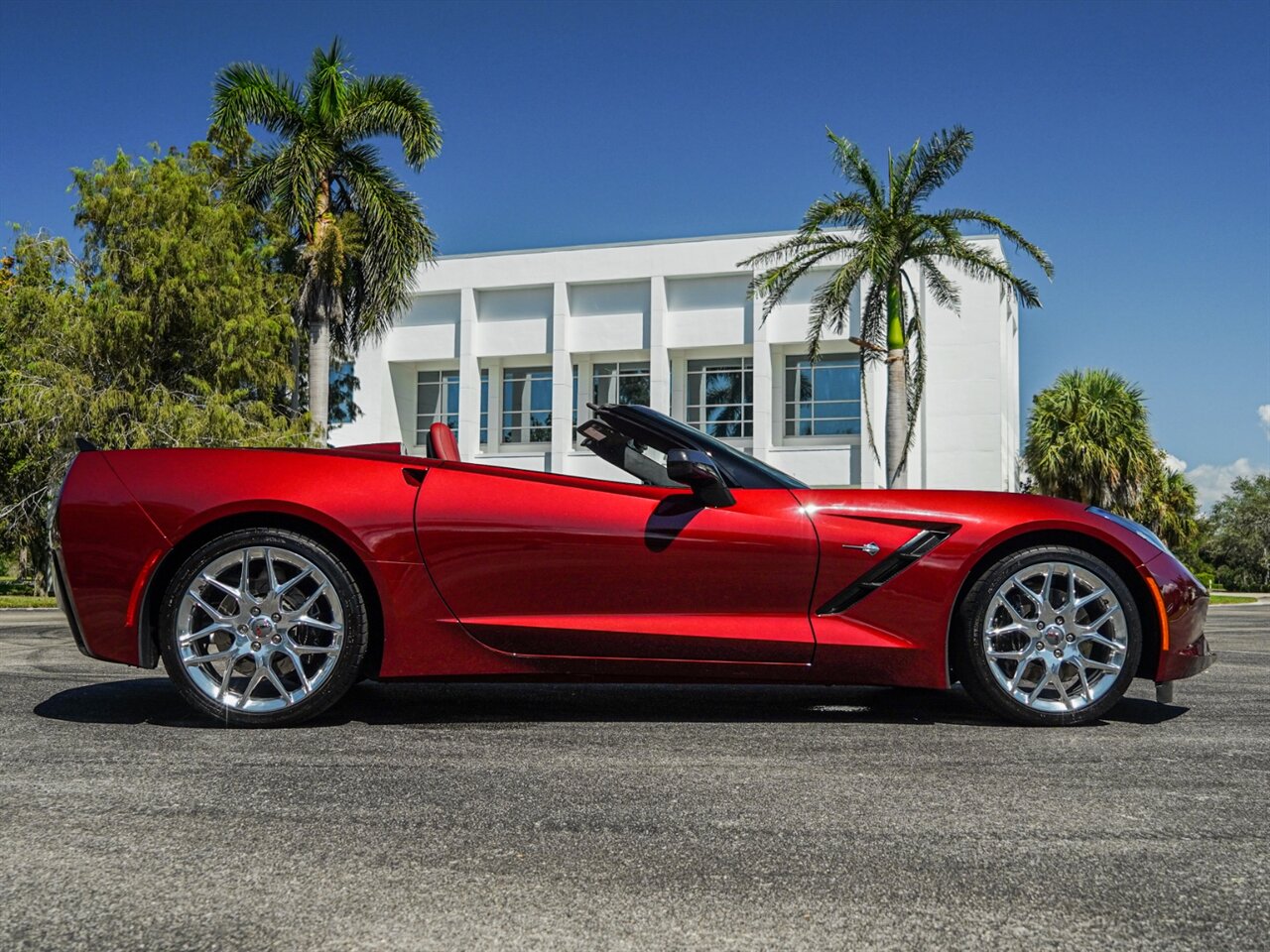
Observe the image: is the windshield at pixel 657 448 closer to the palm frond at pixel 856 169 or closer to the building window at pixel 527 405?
the palm frond at pixel 856 169

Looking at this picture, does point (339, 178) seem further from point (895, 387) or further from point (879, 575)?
point (879, 575)

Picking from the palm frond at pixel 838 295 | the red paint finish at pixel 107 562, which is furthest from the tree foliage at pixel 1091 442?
the red paint finish at pixel 107 562

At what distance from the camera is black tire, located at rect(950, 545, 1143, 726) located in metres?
4.06

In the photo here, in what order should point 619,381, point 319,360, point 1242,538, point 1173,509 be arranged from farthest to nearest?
point 1242,538 < point 1173,509 < point 619,381 < point 319,360

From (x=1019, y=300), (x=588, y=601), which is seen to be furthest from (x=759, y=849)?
(x=1019, y=300)

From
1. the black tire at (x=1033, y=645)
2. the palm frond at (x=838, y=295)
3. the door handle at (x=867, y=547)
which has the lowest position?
the black tire at (x=1033, y=645)

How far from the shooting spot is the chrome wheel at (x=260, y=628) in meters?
3.95

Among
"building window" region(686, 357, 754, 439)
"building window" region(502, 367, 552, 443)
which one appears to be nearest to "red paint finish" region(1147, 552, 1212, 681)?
"building window" region(686, 357, 754, 439)

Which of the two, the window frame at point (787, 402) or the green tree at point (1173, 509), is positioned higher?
the window frame at point (787, 402)

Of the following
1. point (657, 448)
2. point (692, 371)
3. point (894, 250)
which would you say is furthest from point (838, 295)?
point (657, 448)

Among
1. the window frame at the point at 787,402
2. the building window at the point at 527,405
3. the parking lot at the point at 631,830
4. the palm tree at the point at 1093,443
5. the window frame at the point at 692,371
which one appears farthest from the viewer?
the building window at the point at 527,405

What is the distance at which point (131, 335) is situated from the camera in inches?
861

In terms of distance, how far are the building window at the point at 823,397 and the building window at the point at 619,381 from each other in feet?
15.7

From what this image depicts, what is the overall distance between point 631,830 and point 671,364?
34538 millimetres
